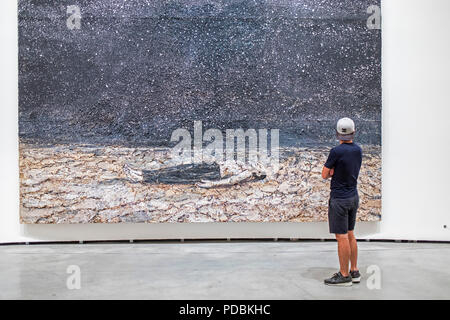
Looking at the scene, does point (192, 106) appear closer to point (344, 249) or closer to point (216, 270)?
point (216, 270)

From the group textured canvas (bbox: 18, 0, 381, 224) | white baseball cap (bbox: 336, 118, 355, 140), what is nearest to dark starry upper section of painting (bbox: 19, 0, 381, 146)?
textured canvas (bbox: 18, 0, 381, 224)

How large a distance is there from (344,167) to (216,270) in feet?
4.72

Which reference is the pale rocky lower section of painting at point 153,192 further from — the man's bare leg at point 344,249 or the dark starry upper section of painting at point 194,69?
the man's bare leg at point 344,249

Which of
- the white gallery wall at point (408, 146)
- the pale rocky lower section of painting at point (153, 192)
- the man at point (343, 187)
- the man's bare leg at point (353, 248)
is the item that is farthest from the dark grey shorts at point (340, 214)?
the white gallery wall at point (408, 146)

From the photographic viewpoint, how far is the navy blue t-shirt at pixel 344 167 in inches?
125

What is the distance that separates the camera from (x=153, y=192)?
16.4 ft

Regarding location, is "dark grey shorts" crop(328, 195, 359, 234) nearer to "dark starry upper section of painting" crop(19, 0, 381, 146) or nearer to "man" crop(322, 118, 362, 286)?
"man" crop(322, 118, 362, 286)

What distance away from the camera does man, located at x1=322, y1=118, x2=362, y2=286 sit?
3.19 metres

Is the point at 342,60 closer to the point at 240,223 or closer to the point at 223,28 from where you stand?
the point at 223,28

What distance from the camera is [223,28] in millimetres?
5016

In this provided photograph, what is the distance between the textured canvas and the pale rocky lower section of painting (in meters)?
0.01
